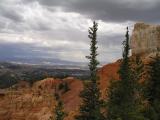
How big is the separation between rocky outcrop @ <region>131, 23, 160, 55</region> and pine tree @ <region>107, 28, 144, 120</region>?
116 ft

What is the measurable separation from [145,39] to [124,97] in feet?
144

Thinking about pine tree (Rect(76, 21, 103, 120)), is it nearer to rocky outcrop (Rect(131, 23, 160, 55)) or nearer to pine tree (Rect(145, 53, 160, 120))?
pine tree (Rect(145, 53, 160, 120))

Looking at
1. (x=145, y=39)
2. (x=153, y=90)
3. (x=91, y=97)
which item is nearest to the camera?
(x=91, y=97)

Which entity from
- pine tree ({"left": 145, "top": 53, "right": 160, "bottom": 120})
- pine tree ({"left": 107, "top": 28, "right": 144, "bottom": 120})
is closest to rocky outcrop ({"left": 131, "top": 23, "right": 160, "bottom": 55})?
pine tree ({"left": 145, "top": 53, "right": 160, "bottom": 120})

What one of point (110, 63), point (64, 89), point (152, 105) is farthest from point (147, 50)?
point (152, 105)

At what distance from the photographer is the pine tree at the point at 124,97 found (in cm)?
7319

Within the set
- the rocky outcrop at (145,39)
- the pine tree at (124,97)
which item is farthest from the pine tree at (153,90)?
the rocky outcrop at (145,39)

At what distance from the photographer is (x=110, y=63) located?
410ft

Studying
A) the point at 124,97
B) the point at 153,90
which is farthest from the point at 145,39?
the point at 124,97

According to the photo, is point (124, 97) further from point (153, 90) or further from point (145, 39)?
point (145, 39)

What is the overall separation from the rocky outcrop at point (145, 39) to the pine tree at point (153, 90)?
21.7 m

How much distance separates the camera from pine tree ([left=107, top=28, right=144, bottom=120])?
240 ft

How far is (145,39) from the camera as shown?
11931 centimetres

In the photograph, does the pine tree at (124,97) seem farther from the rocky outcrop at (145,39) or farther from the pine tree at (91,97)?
the rocky outcrop at (145,39)
